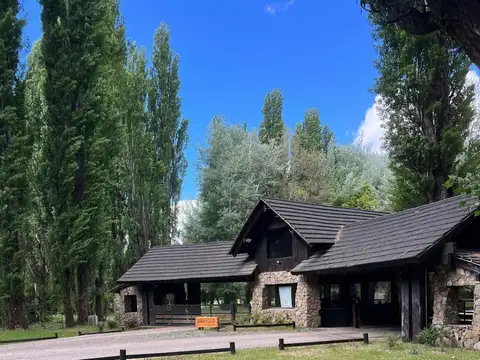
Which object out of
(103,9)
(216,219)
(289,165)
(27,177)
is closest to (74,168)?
(27,177)

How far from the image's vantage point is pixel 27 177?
Answer: 25.2 meters

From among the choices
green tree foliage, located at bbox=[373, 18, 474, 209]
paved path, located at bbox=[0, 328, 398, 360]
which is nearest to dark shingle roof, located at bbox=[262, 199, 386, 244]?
green tree foliage, located at bbox=[373, 18, 474, 209]

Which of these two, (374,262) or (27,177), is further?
(27,177)

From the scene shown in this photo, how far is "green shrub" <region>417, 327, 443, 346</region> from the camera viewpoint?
13703 mm

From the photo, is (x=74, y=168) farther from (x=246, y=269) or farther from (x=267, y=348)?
(x=267, y=348)

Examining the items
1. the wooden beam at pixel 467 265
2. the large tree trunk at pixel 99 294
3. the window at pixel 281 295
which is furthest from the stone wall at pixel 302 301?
the large tree trunk at pixel 99 294

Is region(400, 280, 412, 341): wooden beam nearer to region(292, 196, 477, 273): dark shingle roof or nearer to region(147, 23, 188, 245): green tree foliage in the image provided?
region(292, 196, 477, 273): dark shingle roof

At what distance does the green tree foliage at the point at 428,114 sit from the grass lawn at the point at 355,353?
11.6 m

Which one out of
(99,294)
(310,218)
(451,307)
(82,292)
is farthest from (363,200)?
(451,307)

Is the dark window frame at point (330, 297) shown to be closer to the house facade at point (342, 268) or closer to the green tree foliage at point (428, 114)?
the house facade at point (342, 268)

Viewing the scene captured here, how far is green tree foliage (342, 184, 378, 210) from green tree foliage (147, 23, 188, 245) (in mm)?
13132

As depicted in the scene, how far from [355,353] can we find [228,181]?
2523 centimetres

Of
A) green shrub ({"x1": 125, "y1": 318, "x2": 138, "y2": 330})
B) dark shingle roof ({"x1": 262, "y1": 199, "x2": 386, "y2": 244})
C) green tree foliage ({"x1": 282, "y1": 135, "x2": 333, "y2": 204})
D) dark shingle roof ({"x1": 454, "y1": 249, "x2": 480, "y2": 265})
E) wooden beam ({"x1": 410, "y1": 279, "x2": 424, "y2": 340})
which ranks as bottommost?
green shrub ({"x1": 125, "y1": 318, "x2": 138, "y2": 330})

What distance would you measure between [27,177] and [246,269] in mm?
11341
